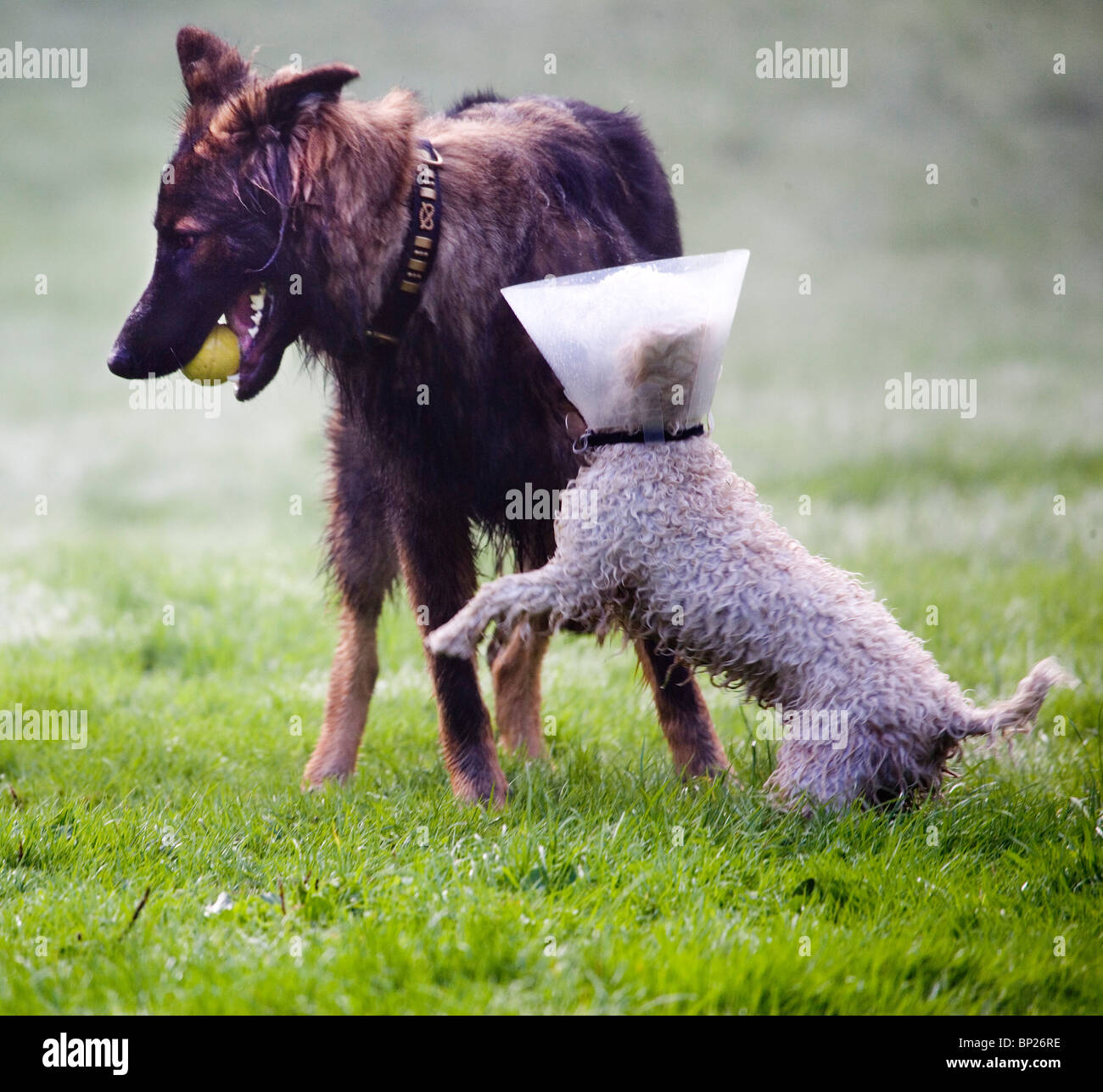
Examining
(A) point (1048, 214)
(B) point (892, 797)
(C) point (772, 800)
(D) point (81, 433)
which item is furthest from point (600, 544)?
(A) point (1048, 214)

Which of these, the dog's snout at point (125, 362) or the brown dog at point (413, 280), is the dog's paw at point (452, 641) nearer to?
the brown dog at point (413, 280)

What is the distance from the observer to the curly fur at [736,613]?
10.8 ft

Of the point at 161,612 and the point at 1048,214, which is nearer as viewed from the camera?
the point at 161,612

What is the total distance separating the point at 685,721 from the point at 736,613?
94 centimetres

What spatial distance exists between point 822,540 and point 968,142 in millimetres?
8538

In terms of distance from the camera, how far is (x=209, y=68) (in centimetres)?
361

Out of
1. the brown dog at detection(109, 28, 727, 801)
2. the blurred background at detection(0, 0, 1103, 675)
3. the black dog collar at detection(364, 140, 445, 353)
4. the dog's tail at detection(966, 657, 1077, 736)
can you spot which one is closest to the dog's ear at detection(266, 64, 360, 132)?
the brown dog at detection(109, 28, 727, 801)

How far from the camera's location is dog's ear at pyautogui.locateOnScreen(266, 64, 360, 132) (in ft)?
11.1

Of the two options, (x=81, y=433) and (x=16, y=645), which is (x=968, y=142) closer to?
(x=81, y=433)

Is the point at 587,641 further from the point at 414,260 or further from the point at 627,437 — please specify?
the point at 414,260

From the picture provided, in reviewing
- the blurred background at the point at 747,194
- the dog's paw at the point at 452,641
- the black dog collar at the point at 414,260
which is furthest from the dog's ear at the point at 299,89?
the blurred background at the point at 747,194

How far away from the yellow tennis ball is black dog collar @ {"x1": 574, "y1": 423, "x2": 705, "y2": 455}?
43.4 inches

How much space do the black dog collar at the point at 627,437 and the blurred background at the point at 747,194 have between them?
7262 millimetres
